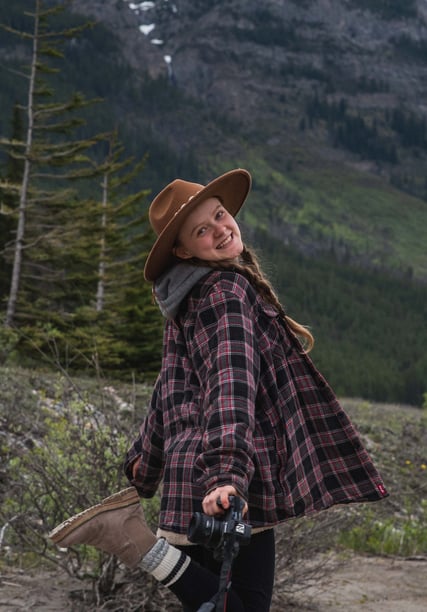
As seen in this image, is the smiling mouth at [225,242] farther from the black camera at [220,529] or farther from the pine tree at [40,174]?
the pine tree at [40,174]

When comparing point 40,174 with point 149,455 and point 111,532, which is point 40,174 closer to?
point 149,455

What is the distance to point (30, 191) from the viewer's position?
17594mm

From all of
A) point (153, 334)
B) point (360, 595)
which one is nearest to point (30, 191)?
point (153, 334)

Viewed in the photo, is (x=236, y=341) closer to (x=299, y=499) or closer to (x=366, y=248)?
(x=299, y=499)

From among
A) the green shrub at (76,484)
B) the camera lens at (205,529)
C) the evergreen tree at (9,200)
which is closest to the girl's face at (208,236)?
the camera lens at (205,529)

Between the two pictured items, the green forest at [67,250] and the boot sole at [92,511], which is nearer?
the boot sole at [92,511]

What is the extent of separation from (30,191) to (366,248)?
165 metres

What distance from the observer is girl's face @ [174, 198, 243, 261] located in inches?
107

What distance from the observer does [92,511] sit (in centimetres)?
252

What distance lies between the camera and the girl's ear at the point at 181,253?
2.77 meters

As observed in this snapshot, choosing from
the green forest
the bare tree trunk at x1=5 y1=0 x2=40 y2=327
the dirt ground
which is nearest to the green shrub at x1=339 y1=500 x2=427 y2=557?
the dirt ground

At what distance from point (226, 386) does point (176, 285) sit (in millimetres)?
440

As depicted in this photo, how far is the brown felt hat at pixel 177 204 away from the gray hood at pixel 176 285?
0.07 metres

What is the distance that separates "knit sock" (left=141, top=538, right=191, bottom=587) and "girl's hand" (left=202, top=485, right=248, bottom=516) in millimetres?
275
